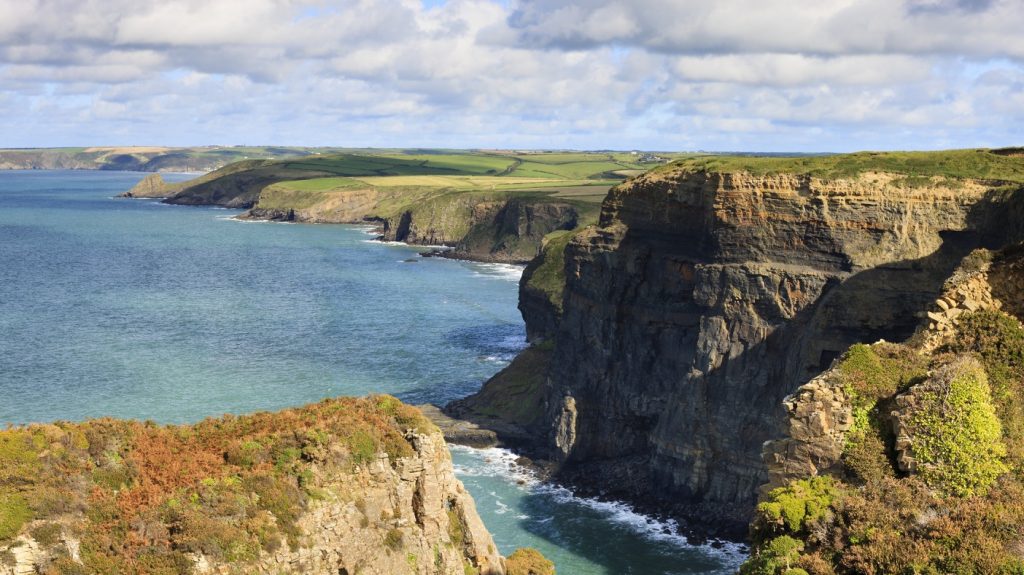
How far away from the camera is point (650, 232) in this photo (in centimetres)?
7806

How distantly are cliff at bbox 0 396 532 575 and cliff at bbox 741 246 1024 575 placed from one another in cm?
1044

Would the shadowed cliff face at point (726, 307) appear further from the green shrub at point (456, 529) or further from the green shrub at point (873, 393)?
the green shrub at point (456, 529)

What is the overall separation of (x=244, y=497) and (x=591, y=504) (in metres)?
44.4

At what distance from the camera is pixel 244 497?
28672 mm

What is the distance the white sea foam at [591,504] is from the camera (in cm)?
6206

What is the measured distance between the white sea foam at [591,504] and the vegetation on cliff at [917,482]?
3104 centimetres

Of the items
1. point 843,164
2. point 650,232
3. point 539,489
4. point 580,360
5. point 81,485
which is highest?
point 843,164

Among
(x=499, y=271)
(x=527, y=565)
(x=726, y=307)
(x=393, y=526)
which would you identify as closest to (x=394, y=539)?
(x=393, y=526)

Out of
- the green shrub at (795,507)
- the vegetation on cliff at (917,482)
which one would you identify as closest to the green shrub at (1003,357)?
the vegetation on cliff at (917,482)

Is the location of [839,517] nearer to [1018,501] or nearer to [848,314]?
[1018,501]

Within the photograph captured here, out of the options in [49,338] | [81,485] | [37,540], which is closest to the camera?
[37,540]

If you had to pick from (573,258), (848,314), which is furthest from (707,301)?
(573,258)

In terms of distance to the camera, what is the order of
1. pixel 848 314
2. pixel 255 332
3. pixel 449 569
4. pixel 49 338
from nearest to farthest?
pixel 449 569 < pixel 848 314 < pixel 49 338 < pixel 255 332

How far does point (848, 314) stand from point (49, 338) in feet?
291
